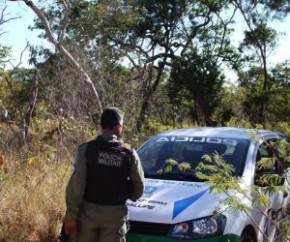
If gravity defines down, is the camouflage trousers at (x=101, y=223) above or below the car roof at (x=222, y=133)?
below

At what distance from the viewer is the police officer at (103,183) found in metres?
3.99

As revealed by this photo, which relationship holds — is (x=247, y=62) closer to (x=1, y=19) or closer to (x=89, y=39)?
(x=89, y=39)

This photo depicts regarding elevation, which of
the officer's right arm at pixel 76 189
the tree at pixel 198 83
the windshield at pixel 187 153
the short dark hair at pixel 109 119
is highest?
the tree at pixel 198 83

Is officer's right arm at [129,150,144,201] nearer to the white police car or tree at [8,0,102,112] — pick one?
the white police car

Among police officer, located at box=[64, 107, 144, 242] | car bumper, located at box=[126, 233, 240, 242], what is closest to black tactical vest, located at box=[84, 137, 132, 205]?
police officer, located at box=[64, 107, 144, 242]

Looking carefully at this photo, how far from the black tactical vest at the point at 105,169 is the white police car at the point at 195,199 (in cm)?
59

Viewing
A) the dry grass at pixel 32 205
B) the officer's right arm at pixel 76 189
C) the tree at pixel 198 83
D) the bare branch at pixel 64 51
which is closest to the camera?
the officer's right arm at pixel 76 189

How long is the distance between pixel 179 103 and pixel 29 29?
7.07m

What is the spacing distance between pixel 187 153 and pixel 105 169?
5.59ft

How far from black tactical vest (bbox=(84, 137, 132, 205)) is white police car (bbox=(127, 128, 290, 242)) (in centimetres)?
59

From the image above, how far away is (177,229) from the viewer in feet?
14.4

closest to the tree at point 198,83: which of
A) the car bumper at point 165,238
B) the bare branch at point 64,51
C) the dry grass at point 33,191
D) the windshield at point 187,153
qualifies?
the bare branch at point 64,51

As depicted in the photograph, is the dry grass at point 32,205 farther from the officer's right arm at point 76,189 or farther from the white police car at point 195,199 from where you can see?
the officer's right arm at point 76,189

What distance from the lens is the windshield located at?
527 cm
